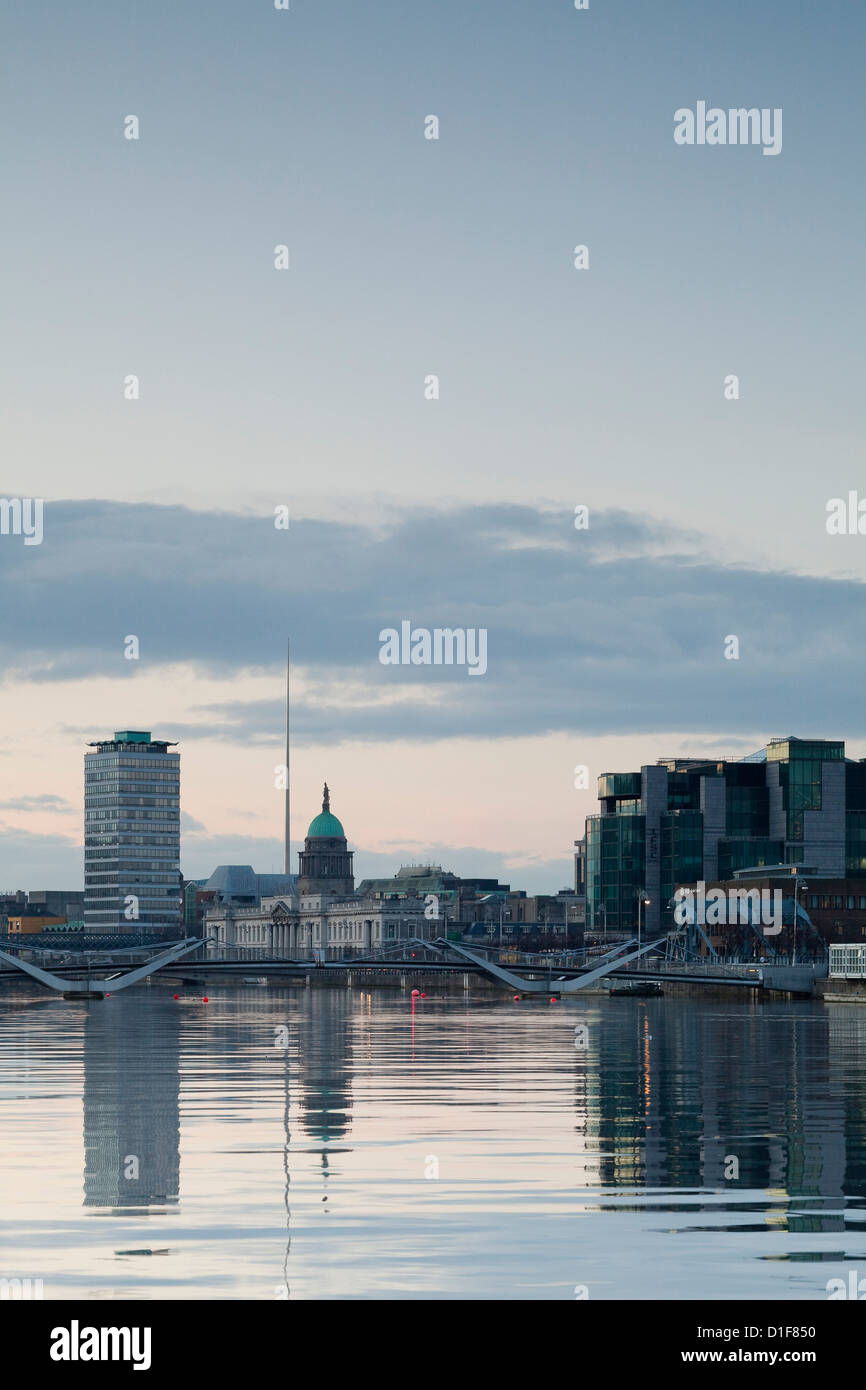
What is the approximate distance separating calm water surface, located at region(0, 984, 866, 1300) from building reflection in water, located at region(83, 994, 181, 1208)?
4.9 inches

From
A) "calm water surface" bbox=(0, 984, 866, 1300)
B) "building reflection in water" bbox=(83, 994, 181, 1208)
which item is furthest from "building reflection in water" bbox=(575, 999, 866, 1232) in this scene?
"building reflection in water" bbox=(83, 994, 181, 1208)

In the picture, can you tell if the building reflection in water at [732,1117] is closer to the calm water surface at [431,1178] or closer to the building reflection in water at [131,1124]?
the calm water surface at [431,1178]

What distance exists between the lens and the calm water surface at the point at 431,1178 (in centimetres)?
2248

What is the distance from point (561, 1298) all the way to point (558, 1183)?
33.3ft

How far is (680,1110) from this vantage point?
149 feet

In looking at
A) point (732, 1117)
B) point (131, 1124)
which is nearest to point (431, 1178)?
point (131, 1124)

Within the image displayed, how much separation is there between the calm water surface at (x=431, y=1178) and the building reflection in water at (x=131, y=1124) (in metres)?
0.12

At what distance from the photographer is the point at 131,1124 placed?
137ft

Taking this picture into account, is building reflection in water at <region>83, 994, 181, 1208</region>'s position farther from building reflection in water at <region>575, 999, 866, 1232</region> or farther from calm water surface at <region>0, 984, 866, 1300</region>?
building reflection in water at <region>575, 999, 866, 1232</region>

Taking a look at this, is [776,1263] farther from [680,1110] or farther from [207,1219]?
[680,1110]

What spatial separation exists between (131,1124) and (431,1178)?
11926 millimetres

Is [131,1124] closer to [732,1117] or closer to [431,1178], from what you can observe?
[431,1178]

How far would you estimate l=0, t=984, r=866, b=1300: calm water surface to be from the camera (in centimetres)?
2248
